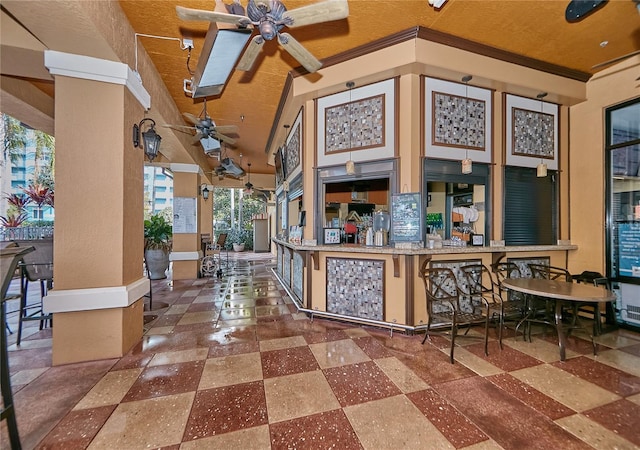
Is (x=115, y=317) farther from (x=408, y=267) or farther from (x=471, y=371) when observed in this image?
(x=471, y=371)

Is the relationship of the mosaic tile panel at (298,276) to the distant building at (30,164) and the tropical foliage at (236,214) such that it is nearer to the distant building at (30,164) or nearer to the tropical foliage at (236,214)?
the distant building at (30,164)

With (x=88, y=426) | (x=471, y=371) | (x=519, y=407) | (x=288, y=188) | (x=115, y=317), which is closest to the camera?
(x=88, y=426)

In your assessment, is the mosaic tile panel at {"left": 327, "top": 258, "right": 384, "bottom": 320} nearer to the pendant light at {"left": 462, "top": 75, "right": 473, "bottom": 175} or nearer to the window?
the pendant light at {"left": 462, "top": 75, "right": 473, "bottom": 175}

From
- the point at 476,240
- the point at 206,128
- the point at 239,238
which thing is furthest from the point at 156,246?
the point at 239,238

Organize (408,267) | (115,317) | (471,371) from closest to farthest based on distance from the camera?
(471,371) < (115,317) < (408,267)

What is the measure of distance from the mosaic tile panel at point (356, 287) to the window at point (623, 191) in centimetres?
336

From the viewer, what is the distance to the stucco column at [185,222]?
6559mm

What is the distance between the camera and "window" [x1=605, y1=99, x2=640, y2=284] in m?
3.40

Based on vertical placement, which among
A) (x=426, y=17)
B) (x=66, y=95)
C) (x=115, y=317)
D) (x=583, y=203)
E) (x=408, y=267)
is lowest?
(x=115, y=317)

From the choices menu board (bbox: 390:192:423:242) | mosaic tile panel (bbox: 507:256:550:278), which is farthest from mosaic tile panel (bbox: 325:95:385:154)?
mosaic tile panel (bbox: 507:256:550:278)

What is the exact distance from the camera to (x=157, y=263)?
21.1ft

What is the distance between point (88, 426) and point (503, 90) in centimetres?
567

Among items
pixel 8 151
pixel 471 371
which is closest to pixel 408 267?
pixel 471 371

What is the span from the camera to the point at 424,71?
3211 millimetres
